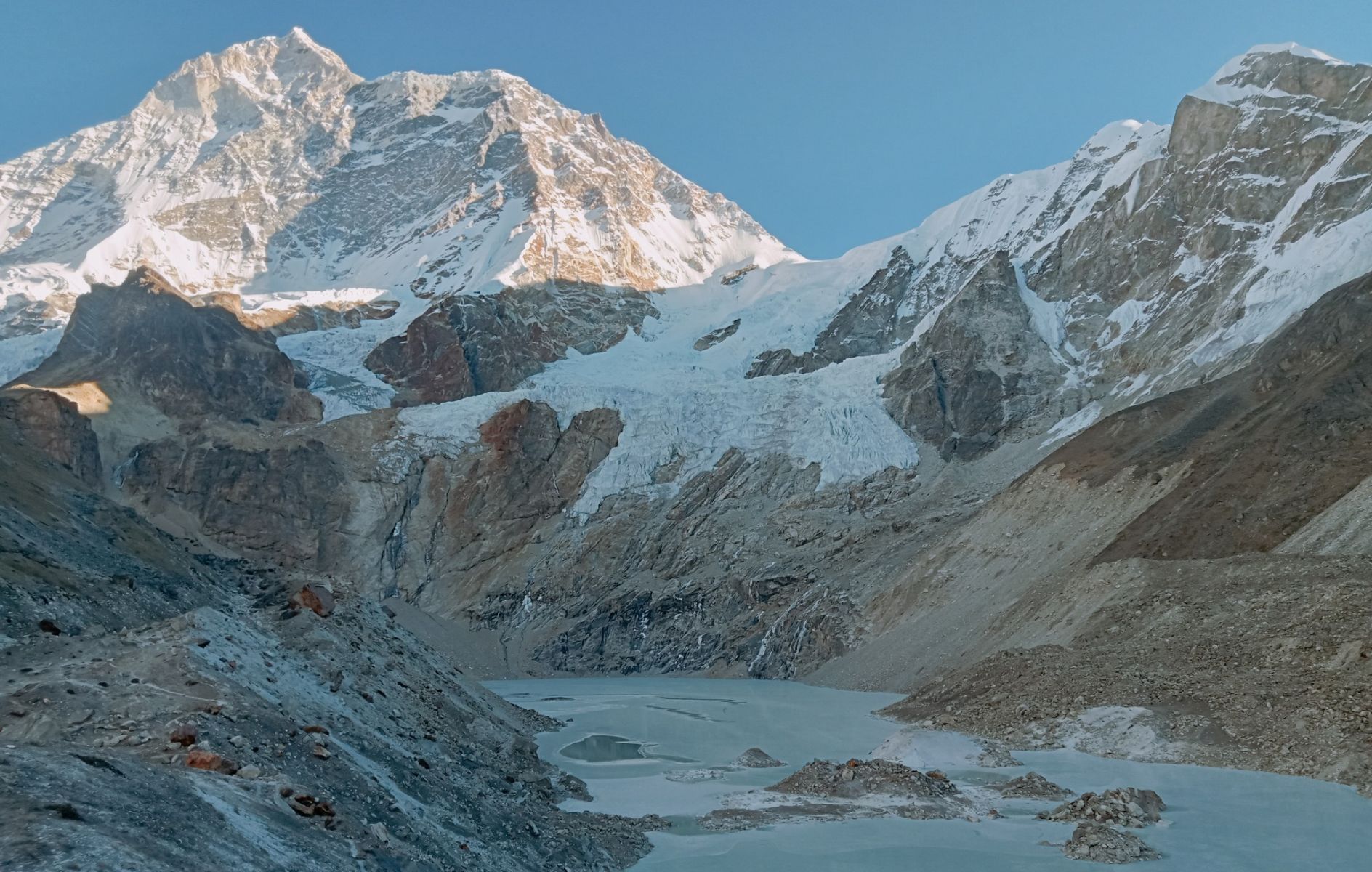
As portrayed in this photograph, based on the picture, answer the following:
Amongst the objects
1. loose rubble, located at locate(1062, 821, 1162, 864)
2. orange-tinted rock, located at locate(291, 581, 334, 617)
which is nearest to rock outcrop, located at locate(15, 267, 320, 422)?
orange-tinted rock, located at locate(291, 581, 334, 617)

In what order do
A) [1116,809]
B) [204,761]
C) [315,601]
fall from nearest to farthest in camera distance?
[204,761] < [1116,809] < [315,601]

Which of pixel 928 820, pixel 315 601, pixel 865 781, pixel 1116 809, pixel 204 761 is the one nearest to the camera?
pixel 204 761

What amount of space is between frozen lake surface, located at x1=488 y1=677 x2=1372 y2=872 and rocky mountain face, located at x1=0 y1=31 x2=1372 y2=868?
1.73 meters

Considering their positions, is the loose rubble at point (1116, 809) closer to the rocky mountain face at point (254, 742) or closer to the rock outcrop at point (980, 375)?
the rocky mountain face at point (254, 742)

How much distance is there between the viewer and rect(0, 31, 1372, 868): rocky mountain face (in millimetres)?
27672

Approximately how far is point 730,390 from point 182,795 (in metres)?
105

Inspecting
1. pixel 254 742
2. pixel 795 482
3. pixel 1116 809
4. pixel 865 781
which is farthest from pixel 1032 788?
pixel 795 482

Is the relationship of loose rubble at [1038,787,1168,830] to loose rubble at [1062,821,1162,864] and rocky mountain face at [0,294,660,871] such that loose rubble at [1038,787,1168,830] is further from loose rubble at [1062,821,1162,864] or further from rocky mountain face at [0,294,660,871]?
rocky mountain face at [0,294,660,871]

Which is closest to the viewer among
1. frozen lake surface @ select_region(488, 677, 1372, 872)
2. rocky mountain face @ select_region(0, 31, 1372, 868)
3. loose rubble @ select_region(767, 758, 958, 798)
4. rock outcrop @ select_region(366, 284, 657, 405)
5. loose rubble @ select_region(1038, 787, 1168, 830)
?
frozen lake surface @ select_region(488, 677, 1372, 872)

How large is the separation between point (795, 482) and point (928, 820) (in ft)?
245

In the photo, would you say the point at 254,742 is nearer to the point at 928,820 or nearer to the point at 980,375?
the point at 928,820

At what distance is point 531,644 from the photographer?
87.2 m

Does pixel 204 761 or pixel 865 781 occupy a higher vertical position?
pixel 204 761

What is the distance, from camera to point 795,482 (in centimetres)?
9631
